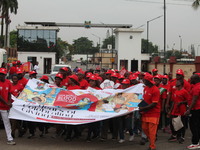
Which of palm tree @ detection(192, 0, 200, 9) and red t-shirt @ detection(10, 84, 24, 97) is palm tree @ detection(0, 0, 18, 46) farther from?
red t-shirt @ detection(10, 84, 24, 97)

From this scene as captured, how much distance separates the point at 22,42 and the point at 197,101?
41.0 m

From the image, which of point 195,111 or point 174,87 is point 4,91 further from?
point 195,111

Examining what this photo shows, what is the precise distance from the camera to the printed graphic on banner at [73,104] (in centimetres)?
784

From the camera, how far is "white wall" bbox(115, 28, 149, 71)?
45.9m

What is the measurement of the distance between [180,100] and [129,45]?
38316mm

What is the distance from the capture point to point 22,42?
4600 cm

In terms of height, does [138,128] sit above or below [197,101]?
below

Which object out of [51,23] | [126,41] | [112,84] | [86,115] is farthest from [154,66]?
[86,115]

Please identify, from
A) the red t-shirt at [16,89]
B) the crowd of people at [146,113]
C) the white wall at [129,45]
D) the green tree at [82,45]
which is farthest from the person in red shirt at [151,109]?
the green tree at [82,45]

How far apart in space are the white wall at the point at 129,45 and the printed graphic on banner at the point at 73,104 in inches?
1481

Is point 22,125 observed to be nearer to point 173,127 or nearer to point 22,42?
point 173,127

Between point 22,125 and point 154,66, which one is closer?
point 22,125

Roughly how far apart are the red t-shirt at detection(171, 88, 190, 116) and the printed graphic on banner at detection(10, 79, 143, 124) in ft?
3.07

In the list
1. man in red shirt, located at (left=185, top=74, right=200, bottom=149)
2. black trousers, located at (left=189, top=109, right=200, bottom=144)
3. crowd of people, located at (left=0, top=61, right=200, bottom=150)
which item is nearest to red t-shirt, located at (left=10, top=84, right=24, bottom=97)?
crowd of people, located at (left=0, top=61, right=200, bottom=150)
